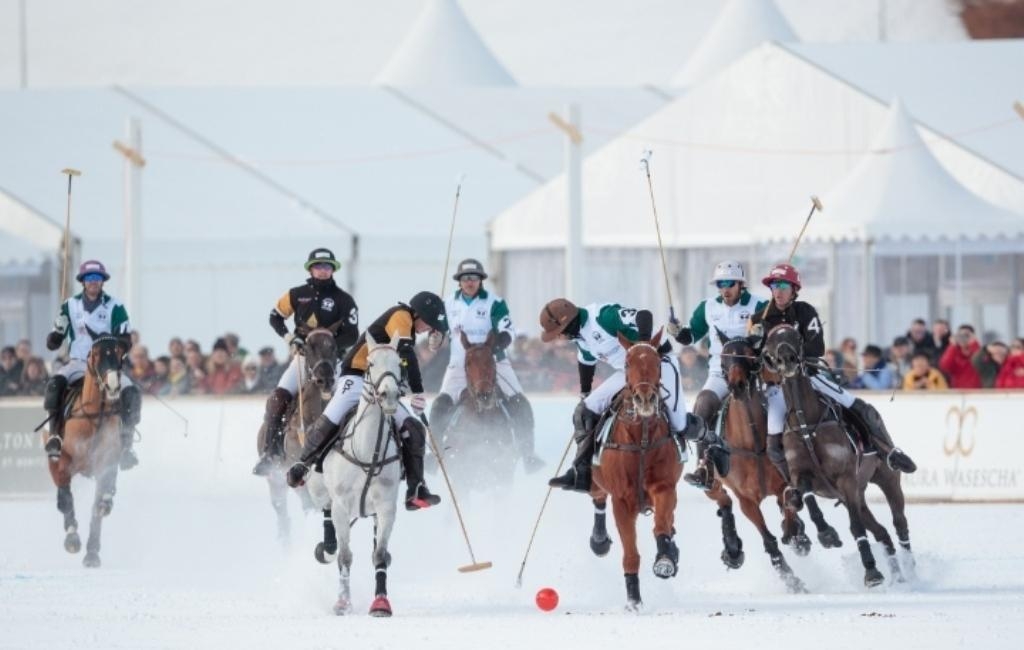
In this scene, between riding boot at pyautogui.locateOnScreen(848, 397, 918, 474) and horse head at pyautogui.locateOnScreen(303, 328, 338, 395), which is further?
horse head at pyautogui.locateOnScreen(303, 328, 338, 395)

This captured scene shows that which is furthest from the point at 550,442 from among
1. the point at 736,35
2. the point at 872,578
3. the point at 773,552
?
the point at 736,35

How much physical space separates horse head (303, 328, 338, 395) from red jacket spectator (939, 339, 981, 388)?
9.42 meters

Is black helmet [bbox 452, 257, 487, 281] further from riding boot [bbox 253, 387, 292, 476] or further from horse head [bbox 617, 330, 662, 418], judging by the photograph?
horse head [bbox 617, 330, 662, 418]

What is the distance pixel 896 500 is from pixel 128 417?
647cm

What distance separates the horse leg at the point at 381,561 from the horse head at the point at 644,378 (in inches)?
69.3

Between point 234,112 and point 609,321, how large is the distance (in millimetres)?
22217

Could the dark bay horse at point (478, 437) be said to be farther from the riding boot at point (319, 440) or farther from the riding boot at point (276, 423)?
the riding boot at point (319, 440)

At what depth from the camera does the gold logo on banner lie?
2111cm

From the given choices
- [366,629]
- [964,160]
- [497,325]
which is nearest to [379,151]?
[964,160]

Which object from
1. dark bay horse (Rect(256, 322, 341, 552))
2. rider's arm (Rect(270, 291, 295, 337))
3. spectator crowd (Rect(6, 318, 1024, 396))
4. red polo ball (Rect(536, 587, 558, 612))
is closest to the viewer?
red polo ball (Rect(536, 587, 558, 612))

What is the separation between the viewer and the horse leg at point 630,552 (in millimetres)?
12875

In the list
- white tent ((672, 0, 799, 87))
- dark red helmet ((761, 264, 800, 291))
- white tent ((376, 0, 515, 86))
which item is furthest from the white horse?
white tent ((672, 0, 799, 87))

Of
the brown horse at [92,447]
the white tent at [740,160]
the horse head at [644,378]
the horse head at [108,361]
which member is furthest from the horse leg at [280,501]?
the white tent at [740,160]

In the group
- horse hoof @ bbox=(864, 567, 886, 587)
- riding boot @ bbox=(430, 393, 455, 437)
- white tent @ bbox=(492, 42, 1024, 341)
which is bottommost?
horse hoof @ bbox=(864, 567, 886, 587)
